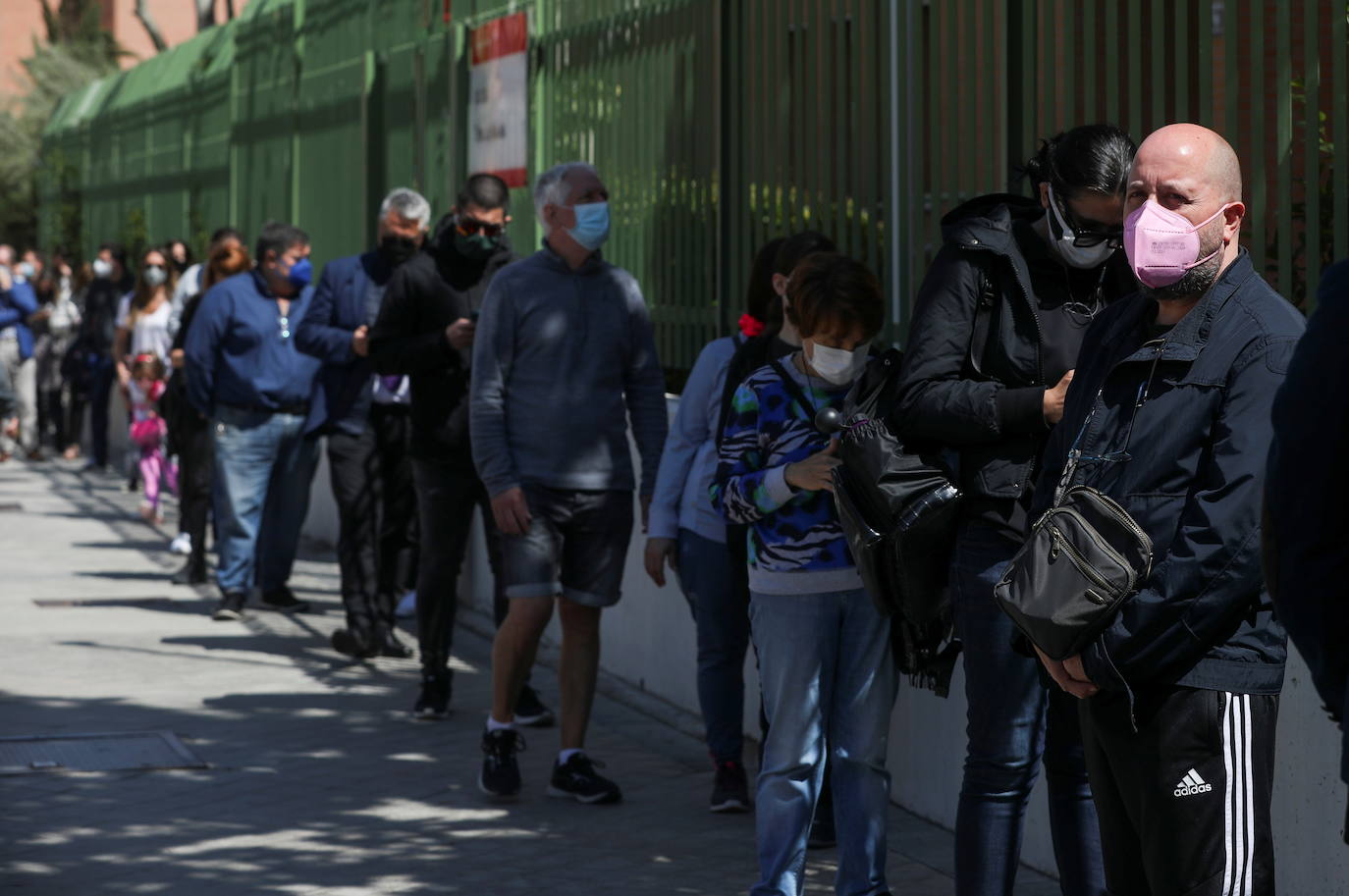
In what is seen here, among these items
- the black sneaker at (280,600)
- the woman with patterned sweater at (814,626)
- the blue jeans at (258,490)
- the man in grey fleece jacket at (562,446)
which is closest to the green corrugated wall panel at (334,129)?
the blue jeans at (258,490)

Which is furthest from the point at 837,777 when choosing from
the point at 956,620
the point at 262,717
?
the point at 262,717

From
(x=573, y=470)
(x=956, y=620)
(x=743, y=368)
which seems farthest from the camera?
(x=573, y=470)

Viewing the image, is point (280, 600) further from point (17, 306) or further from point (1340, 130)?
point (17, 306)

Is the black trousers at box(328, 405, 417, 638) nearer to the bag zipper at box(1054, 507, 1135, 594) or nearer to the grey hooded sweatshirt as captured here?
the grey hooded sweatshirt

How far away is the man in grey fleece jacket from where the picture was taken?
22.8ft

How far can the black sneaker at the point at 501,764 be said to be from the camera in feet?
23.2

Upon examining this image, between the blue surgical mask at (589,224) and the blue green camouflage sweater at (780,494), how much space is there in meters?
1.62

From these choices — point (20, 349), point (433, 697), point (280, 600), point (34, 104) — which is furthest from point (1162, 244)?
point (34, 104)

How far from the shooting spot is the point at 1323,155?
17.6 feet

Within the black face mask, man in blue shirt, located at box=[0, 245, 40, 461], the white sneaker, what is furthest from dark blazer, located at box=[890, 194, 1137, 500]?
man in blue shirt, located at box=[0, 245, 40, 461]

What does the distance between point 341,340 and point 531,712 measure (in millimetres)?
2201

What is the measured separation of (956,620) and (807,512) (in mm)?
584

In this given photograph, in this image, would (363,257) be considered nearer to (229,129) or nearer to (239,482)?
(239,482)

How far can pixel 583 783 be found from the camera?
7.04 meters
